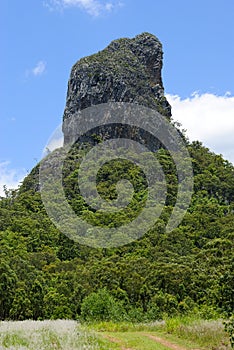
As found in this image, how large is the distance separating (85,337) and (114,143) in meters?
91.5

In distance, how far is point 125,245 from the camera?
2468 inches

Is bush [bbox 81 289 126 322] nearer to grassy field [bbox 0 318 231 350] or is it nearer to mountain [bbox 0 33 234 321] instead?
mountain [bbox 0 33 234 321]

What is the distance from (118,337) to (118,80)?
102 metres

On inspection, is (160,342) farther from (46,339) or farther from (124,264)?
(124,264)

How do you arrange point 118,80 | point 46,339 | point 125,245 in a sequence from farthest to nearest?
point 118,80 → point 125,245 → point 46,339

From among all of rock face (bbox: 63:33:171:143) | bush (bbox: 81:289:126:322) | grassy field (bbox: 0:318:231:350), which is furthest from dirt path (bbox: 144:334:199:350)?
rock face (bbox: 63:33:171:143)

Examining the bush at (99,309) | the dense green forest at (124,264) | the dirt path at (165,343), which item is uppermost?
the dense green forest at (124,264)

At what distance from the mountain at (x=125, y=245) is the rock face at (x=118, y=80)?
243 millimetres

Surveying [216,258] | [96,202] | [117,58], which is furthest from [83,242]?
[117,58]

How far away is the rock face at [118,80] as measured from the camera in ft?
366

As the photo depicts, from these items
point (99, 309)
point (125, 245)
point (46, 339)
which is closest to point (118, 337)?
point (46, 339)

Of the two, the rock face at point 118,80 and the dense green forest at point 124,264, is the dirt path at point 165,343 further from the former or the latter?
the rock face at point 118,80

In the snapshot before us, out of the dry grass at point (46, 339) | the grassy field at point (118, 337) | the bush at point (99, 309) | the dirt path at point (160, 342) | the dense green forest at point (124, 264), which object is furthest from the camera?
the dense green forest at point (124, 264)

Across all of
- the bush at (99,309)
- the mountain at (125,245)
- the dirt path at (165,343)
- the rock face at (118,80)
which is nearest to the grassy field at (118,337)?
the dirt path at (165,343)
